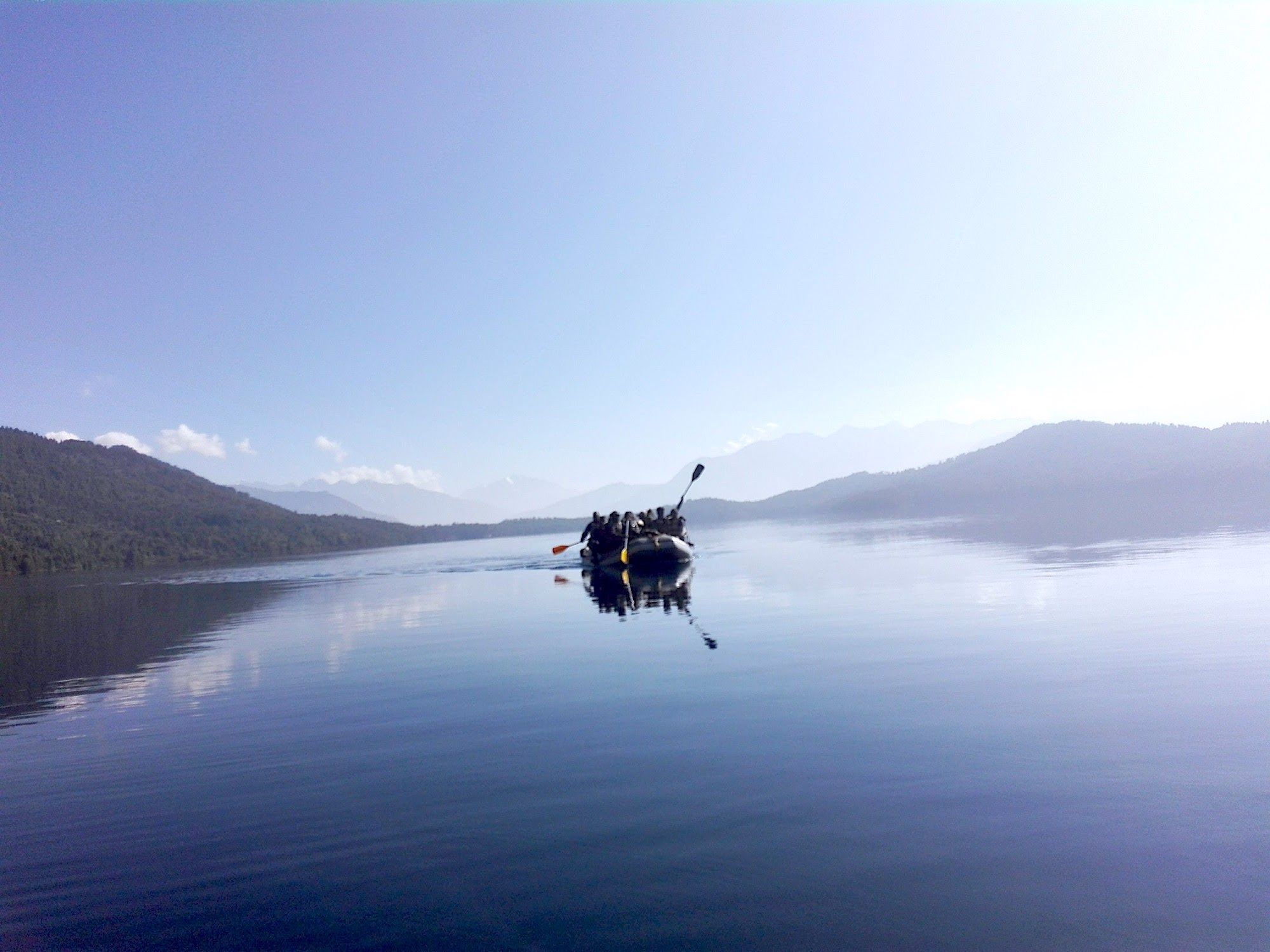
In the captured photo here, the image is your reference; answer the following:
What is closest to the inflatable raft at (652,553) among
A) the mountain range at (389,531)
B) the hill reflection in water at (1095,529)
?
the hill reflection in water at (1095,529)

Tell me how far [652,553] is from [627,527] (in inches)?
88.3

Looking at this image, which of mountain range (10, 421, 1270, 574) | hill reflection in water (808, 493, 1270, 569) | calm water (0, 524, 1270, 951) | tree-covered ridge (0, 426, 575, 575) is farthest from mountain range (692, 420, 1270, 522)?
tree-covered ridge (0, 426, 575, 575)

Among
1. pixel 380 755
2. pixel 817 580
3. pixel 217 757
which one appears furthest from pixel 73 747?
pixel 817 580

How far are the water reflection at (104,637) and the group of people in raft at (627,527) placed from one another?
62.7 feet

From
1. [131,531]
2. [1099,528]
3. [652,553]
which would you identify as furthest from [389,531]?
[1099,528]

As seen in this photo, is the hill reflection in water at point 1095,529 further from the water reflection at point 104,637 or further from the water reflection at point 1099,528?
the water reflection at point 104,637

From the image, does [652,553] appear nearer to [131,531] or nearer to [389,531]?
[131,531]

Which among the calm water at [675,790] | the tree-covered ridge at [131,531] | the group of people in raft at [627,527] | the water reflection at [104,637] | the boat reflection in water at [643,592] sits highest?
the tree-covered ridge at [131,531]

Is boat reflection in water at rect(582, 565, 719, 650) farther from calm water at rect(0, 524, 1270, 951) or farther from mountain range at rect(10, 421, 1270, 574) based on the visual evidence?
mountain range at rect(10, 421, 1270, 574)

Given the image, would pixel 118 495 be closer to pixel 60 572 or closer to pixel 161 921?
pixel 60 572

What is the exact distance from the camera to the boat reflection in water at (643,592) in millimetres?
25938

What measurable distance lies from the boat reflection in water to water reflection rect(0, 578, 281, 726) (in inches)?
519

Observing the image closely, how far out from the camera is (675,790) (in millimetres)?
8180

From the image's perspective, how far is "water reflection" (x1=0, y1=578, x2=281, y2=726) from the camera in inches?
670
